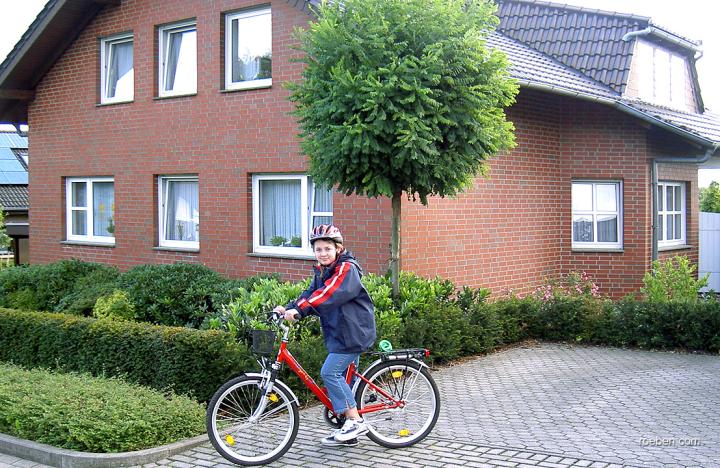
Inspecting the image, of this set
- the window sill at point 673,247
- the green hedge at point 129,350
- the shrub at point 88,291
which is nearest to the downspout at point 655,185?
the window sill at point 673,247

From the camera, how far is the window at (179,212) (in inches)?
599

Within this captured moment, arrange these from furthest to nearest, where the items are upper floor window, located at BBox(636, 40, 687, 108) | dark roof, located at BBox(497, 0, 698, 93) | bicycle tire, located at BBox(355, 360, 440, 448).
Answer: upper floor window, located at BBox(636, 40, 687, 108)
dark roof, located at BBox(497, 0, 698, 93)
bicycle tire, located at BBox(355, 360, 440, 448)

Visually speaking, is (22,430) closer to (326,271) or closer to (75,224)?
(326,271)

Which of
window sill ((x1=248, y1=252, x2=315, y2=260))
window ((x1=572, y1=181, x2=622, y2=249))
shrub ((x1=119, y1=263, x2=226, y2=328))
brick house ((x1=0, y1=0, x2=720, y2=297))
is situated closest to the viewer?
shrub ((x1=119, y1=263, x2=226, y2=328))

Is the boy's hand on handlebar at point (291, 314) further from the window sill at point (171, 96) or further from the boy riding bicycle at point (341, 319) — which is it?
the window sill at point (171, 96)

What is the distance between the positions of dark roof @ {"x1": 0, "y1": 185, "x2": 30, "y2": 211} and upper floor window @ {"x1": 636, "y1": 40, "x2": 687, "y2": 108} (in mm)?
21841

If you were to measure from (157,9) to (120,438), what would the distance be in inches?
408

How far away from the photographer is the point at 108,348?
9.36 metres

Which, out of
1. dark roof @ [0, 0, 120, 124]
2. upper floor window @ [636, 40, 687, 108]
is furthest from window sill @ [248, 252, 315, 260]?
upper floor window @ [636, 40, 687, 108]

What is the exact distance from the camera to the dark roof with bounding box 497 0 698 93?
16.8 meters

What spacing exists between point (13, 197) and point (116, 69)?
53.0 ft

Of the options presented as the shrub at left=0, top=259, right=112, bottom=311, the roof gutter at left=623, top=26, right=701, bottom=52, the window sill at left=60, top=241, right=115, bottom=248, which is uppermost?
the roof gutter at left=623, top=26, right=701, bottom=52

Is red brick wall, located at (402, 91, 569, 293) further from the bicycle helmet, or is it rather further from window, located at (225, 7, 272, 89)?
the bicycle helmet

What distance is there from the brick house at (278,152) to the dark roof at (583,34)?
4 cm
